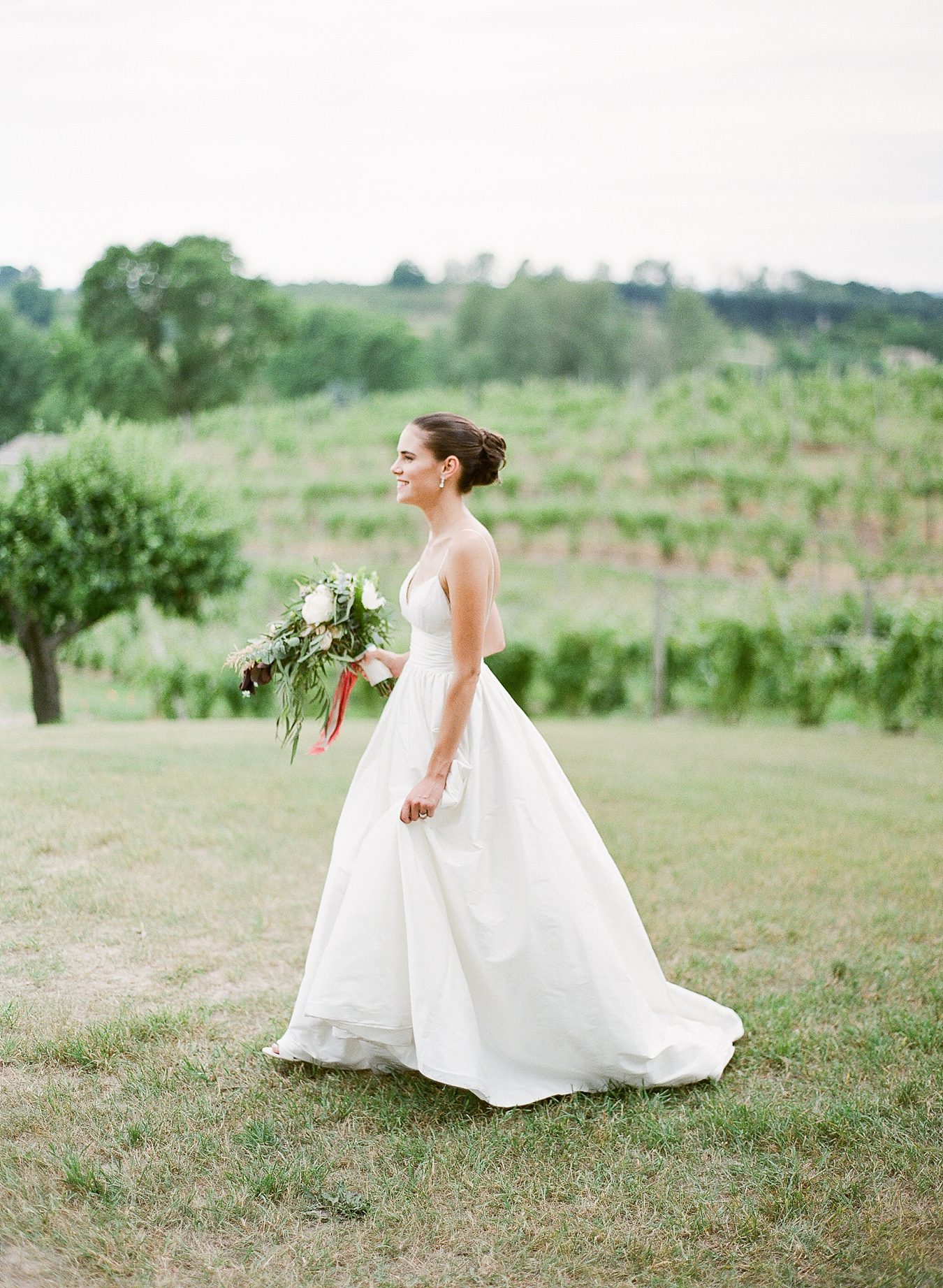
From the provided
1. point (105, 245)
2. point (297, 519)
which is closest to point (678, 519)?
point (297, 519)

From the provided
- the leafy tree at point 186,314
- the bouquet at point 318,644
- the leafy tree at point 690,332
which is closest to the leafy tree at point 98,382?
the leafy tree at point 186,314

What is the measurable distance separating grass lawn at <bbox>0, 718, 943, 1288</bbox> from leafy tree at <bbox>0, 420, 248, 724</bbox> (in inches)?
132

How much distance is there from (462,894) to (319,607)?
800 mm

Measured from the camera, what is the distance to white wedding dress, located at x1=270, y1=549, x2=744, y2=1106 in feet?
8.20

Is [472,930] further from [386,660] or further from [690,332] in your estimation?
[690,332]

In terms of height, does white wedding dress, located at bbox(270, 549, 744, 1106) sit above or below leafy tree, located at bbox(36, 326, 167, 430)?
below

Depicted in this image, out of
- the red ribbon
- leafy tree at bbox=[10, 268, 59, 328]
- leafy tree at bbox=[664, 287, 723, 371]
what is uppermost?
leafy tree at bbox=[664, 287, 723, 371]

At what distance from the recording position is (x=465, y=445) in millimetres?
2566

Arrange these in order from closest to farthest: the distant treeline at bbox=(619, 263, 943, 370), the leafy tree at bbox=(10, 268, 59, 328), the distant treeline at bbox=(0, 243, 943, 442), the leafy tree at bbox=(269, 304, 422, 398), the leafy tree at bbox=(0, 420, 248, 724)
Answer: the leafy tree at bbox=(0, 420, 248, 724) → the leafy tree at bbox=(10, 268, 59, 328) → the distant treeline at bbox=(0, 243, 943, 442) → the distant treeline at bbox=(619, 263, 943, 370) → the leafy tree at bbox=(269, 304, 422, 398)

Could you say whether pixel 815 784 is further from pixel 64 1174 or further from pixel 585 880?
pixel 64 1174

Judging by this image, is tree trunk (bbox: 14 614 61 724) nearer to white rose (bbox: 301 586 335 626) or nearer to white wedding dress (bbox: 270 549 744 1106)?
white rose (bbox: 301 586 335 626)

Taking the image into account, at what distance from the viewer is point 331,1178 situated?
2.22 m

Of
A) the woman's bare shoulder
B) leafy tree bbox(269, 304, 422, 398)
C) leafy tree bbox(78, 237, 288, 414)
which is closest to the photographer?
the woman's bare shoulder

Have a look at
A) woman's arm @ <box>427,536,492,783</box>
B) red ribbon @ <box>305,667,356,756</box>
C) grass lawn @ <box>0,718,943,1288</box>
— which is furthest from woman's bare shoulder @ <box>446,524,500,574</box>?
grass lawn @ <box>0,718,943,1288</box>
